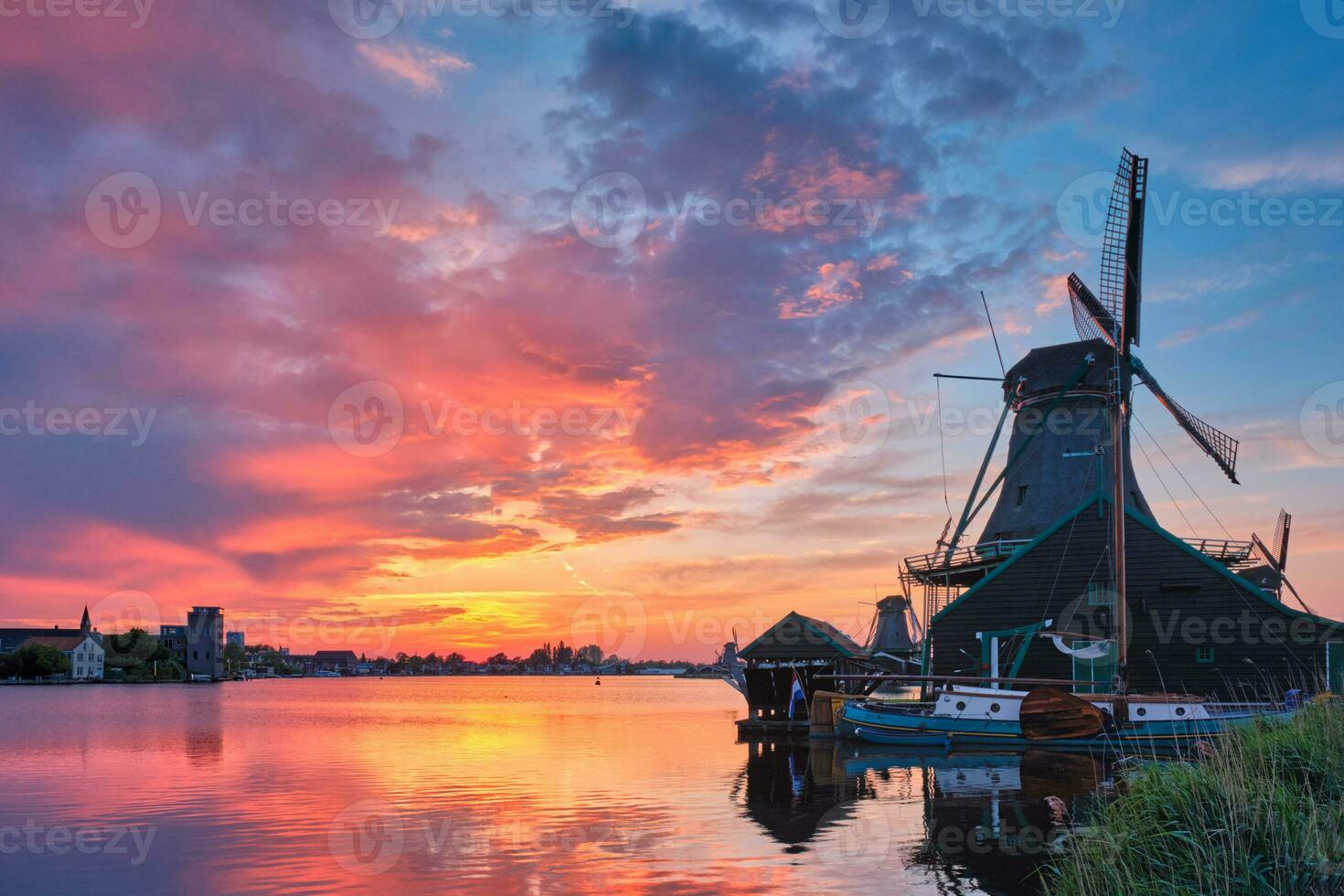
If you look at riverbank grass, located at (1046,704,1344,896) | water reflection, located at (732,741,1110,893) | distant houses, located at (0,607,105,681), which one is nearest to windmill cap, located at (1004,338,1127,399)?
water reflection, located at (732,741,1110,893)

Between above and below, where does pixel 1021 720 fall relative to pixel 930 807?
above

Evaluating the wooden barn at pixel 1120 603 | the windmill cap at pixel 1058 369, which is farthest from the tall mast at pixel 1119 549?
the windmill cap at pixel 1058 369

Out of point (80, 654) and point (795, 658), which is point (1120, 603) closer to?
point (795, 658)

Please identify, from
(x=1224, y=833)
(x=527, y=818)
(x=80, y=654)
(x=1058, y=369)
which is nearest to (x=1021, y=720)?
(x=527, y=818)

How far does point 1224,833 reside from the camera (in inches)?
423

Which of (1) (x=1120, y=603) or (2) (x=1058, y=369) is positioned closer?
(1) (x=1120, y=603)

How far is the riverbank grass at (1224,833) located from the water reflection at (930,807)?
5.59ft

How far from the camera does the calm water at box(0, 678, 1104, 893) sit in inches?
679

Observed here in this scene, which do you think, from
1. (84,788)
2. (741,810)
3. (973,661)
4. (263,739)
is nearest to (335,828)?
(741,810)

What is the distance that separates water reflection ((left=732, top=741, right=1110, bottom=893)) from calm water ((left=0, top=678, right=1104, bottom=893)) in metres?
0.09

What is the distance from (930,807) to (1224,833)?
14384 mm

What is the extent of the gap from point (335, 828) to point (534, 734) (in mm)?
37324

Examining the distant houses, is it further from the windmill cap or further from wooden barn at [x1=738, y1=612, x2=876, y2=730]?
the windmill cap

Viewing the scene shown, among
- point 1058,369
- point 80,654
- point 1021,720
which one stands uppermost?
point 1058,369
